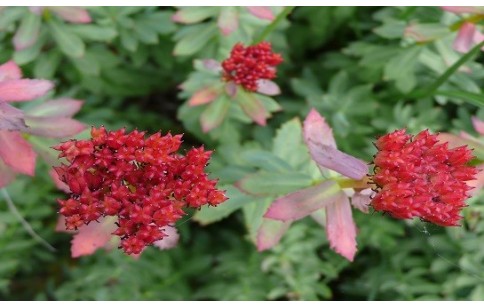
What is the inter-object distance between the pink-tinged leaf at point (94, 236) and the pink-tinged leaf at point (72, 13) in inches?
26.6

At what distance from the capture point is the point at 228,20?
5.64ft

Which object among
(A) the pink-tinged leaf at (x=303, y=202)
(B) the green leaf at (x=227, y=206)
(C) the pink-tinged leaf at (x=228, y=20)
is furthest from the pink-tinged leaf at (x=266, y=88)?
(A) the pink-tinged leaf at (x=303, y=202)

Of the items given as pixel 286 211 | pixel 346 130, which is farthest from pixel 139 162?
pixel 346 130

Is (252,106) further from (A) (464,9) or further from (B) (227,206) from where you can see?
(A) (464,9)

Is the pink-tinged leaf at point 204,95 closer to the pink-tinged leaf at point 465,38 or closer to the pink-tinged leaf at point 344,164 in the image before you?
the pink-tinged leaf at point 344,164

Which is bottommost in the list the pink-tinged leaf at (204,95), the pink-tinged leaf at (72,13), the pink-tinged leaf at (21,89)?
the pink-tinged leaf at (204,95)

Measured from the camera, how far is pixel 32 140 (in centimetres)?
153

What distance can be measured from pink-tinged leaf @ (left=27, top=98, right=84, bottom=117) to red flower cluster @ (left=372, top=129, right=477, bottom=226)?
79cm

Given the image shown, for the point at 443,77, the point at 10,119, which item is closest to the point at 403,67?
the point at 443,77

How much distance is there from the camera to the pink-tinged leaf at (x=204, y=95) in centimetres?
167

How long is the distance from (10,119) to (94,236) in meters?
0.29

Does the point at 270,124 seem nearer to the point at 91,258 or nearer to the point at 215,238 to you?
the point at 215,238

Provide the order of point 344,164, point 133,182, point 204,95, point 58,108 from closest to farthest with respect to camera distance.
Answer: point 133,182
point 344,164
point 58,108
point 204,95

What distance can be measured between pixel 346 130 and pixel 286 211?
712mm
